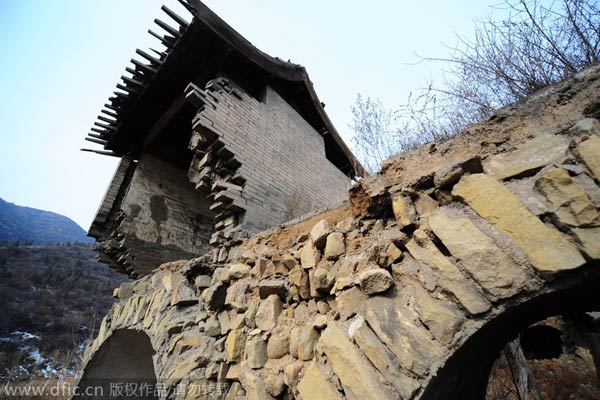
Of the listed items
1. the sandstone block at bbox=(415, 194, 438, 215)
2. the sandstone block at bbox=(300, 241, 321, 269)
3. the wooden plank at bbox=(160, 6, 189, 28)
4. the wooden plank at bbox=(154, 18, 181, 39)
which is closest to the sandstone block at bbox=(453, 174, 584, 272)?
the sandstone block at bbox=(415, 194, 438, 215)

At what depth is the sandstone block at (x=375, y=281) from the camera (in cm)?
117

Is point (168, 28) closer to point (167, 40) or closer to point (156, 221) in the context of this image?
point (167, 40)

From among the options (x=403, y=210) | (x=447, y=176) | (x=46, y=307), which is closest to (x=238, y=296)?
(x=403, y=210)

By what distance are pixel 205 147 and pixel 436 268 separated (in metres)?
4.06

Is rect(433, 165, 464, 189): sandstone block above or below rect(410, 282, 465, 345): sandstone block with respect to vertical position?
above

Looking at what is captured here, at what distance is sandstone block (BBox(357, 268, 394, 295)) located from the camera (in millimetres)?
1173

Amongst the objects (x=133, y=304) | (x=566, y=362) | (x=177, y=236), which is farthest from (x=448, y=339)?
(x=566, y=362)

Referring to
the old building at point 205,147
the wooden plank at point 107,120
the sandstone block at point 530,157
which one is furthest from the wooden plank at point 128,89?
the sandstone block at point 530,157

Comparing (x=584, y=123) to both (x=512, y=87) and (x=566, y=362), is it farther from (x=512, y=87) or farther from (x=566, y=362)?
(x=566, y=362)

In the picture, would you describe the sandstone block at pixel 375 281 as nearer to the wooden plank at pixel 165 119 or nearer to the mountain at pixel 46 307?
the wooden plank at pixel 165 119

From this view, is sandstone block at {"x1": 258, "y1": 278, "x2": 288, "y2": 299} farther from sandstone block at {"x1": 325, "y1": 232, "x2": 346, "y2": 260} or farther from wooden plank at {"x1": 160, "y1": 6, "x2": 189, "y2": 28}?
wooden plank at {"x1": 160, "y1": 6, "x2": 189, "y2": 28}

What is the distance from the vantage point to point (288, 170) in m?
5.29

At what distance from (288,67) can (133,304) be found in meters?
6.01

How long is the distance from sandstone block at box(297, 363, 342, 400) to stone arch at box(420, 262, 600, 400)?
0.38 m
